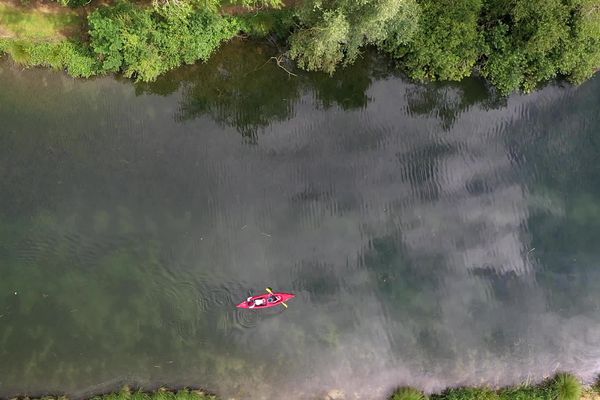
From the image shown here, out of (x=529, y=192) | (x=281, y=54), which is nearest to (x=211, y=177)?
(x=281, y=54)

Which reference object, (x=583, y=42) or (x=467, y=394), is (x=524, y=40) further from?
(x=467, y=394)

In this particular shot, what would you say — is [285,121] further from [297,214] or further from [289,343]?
[289,343]

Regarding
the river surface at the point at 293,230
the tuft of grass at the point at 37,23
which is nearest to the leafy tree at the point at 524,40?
the river surface at the point at 293,230

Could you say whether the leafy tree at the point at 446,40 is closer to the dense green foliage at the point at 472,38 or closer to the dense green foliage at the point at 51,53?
the dense green foliage at the point at 472,38

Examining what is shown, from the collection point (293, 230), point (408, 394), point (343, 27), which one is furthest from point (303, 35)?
point (408, 394)

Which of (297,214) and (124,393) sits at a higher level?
(297,214)

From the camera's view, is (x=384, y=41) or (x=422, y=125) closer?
(x=384, y=41)
